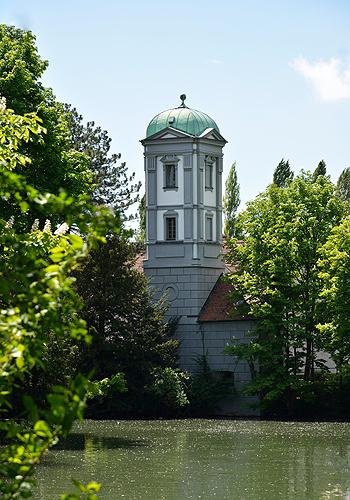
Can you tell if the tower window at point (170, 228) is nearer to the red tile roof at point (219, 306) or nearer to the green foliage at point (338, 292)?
the red tile roof at point (219, 306)

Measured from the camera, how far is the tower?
5266 cm

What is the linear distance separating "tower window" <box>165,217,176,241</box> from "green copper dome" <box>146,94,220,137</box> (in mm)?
4007

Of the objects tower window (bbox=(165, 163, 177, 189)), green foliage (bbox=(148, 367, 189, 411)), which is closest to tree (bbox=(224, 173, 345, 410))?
green foliage (bbox=(148, 367, 189, 411))

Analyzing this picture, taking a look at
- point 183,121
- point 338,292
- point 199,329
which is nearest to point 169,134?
point 183,121

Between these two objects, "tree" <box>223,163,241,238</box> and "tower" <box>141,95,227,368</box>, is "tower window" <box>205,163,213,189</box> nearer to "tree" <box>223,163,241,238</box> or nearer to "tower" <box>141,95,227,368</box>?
"tower" <box>141,95,227,368</box>

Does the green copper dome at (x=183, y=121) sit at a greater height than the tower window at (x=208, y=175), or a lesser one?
greater

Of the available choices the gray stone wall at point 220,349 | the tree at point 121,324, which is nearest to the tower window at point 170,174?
the gray stone wall at point 220,349

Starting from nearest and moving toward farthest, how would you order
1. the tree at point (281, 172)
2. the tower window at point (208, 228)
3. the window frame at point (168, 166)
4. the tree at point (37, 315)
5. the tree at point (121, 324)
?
the tree at point (37, 315) < the tree at point (121, 324) < the window frame at point (168, 166) < the tower window at point (208, 228) < the tree at point (281, 172)

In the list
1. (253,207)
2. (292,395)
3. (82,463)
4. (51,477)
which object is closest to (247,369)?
(292,395)

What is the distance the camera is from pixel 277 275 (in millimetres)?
47719

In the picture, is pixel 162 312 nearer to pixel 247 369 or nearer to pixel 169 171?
pixel 247 369

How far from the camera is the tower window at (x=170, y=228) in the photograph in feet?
176

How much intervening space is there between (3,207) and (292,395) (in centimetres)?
2310

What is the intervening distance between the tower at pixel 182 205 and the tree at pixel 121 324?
532 cm
